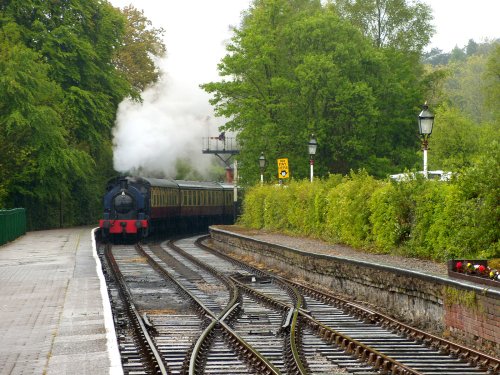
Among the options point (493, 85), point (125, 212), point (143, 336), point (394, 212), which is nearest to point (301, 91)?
point (125, 212)

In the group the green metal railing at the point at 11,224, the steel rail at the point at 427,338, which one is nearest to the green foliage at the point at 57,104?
the green metal railing at the point at 11,224

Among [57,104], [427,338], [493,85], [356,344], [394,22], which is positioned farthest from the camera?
[493,85]

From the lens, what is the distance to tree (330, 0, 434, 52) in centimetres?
5997

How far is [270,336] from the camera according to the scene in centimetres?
1484

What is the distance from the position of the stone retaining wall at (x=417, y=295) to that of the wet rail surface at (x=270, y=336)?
1.63 ft

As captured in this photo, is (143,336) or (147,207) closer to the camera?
(143,336)

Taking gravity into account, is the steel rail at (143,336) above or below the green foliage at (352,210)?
below

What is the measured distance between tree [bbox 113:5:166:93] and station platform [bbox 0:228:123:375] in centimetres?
3556

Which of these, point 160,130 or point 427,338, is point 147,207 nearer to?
point 160,130

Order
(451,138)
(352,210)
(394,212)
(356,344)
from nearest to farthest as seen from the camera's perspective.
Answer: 1. (356,344)
2. (394,212)
3. (352,210)
4. (451,138)

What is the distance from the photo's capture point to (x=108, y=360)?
11.0 metres

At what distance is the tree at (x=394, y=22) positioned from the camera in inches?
2361

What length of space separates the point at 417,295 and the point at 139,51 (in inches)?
2024

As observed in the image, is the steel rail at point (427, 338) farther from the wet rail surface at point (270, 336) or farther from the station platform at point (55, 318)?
the station platform at point (55, 318)
